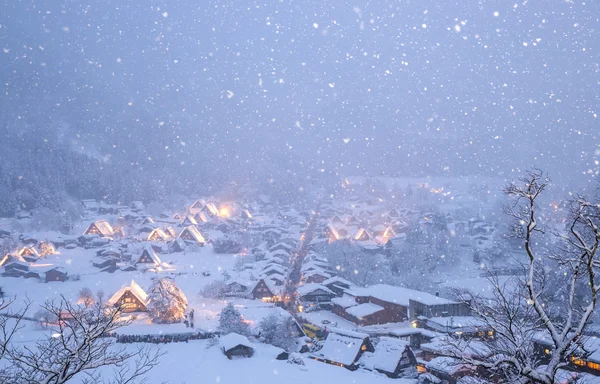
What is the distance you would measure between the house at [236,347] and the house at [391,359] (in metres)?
5.97

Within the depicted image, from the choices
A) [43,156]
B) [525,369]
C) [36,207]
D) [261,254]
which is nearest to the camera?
[525,369]

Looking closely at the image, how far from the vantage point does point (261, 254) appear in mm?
40812

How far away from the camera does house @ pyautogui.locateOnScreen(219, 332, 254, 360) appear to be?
56.9 feet

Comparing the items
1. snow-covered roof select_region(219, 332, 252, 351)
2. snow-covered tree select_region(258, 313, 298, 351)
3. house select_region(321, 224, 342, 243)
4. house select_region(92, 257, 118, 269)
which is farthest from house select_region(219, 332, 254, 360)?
house select_region(321, 224, 342, 243)

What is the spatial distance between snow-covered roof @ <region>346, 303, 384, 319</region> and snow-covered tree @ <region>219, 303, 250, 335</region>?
834 cm

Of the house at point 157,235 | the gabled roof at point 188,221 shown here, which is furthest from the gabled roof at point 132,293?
the gabled roof at point 188,221

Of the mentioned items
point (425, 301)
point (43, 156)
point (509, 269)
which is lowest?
point (425, 301)

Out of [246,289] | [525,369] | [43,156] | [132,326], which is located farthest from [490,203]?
[43,156]

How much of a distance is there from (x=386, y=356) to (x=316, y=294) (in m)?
11.5

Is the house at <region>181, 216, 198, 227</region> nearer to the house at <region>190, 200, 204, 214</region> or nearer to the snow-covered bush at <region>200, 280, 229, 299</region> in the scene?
the house at <region>190, 200, 204, 214</region>

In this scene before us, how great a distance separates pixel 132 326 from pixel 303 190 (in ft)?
197

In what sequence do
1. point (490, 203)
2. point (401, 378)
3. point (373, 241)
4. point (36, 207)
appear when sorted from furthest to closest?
point (490, 203), point (36, 207), point (373, 241), point (401, 378)

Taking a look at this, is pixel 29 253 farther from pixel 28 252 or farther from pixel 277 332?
pixel 277 332

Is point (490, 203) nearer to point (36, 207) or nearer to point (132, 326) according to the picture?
point (132, 326)
